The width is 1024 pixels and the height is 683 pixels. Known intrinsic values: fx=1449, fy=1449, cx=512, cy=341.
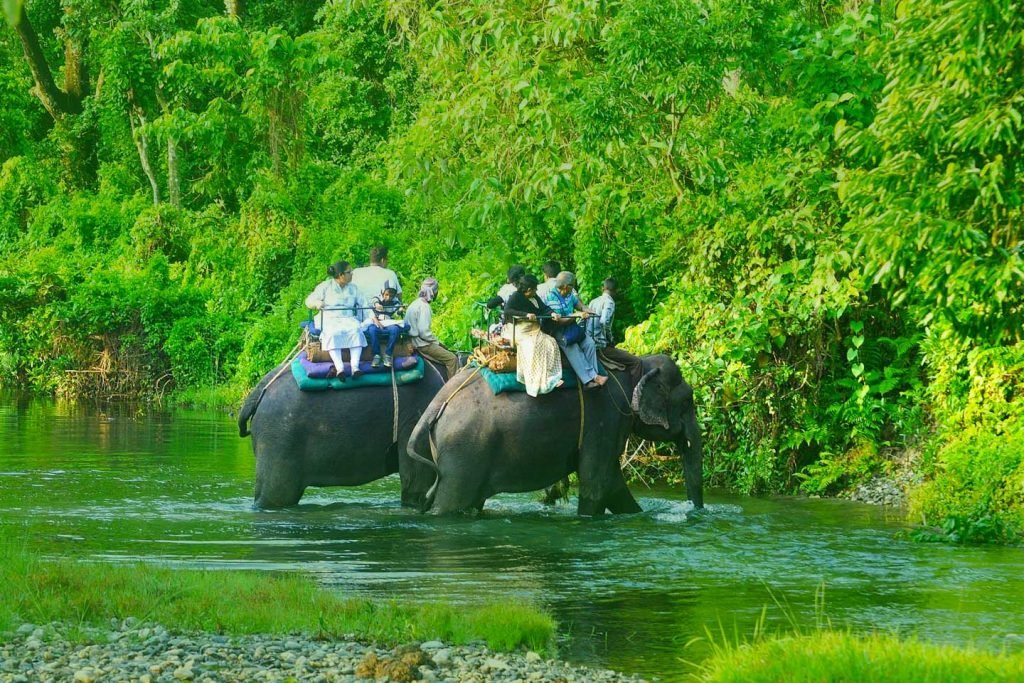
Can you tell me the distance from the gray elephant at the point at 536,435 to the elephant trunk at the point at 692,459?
8cm

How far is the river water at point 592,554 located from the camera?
9.11m

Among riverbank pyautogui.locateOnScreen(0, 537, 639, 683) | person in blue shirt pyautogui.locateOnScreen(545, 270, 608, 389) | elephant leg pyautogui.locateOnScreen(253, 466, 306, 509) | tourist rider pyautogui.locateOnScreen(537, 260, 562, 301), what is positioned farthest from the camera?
tourist rider pyautogui.locateOnScreen(537, 260, 562, 301)

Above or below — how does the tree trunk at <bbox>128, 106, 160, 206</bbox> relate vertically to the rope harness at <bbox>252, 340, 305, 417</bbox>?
above

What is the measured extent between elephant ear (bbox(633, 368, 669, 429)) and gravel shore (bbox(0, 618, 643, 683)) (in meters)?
5.68

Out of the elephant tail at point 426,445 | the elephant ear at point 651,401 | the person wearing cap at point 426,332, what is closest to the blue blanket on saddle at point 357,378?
the person wearing cap at point 426,332

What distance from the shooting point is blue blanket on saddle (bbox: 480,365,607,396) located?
43.1 feet

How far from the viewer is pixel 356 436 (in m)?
13.7

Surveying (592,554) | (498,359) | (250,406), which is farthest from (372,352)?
(592,554)

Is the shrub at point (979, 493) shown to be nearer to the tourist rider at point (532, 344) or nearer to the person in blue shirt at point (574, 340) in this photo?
the person in blue shirt at point (574, 340)

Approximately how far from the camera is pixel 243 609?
8.73 metres

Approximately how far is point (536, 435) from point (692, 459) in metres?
1.80

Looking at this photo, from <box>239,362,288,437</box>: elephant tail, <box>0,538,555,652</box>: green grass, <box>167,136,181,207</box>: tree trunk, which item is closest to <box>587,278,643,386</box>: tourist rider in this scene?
<box>239,362,288,437</box>: elephant tail

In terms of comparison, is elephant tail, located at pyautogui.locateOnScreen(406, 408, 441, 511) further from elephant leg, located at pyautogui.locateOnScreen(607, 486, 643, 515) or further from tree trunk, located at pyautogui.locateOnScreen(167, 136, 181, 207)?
tree trunk, located at pyautogui.locateOnScreen(167, 136, 181, 207)

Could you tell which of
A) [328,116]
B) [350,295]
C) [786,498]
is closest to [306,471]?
[350,295]
